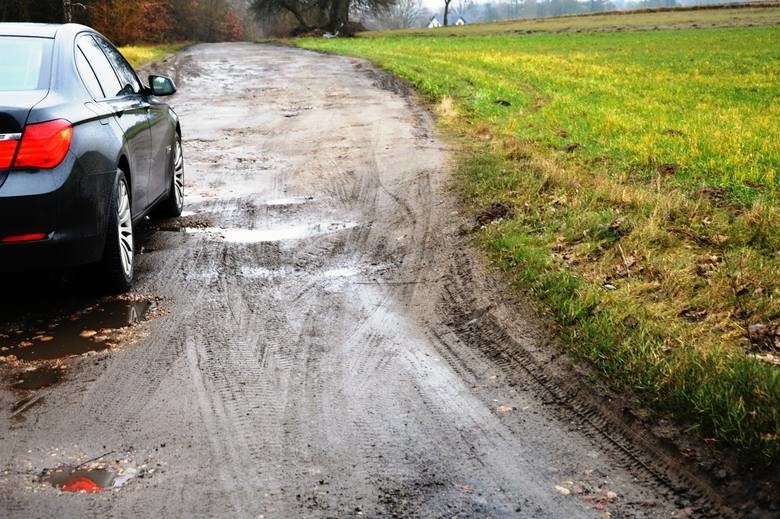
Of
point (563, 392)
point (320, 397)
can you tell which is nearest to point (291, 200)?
point (320, 397)

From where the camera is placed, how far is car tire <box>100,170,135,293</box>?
211 inches

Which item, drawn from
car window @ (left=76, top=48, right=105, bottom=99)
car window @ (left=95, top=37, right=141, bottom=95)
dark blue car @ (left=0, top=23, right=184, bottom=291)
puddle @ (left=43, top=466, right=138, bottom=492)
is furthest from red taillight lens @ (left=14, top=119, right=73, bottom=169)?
puddle @ (left=43, top=466, right=138, bottom=492)

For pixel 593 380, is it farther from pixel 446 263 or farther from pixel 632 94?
pixel 632 94

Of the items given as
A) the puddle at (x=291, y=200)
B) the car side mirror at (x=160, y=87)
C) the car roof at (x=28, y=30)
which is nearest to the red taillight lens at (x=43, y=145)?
the car roof at (x=28, y=30)

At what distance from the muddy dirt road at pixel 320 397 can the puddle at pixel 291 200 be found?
1.76 ft

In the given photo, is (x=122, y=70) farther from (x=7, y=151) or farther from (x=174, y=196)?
(x=7, y=151)

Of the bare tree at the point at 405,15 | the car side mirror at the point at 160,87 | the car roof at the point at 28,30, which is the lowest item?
the bare tree at the point at 405,15

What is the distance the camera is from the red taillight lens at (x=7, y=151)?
4.67 m

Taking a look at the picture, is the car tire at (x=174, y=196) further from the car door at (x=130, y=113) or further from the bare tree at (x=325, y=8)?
the bare tree at (x=325, y=8)

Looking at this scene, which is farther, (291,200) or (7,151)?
(291,200)

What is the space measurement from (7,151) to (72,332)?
1.06 metres

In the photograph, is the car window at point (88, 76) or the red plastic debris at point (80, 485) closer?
the red plastic debris at point (80, 485)

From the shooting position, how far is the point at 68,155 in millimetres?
4902

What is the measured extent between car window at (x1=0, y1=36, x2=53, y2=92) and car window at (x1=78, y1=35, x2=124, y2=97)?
404 millimetres
